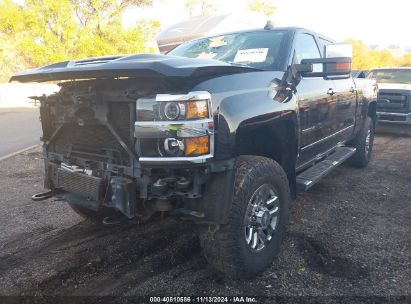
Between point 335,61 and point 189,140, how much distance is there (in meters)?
1.68

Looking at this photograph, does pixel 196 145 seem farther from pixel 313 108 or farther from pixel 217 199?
pixel 313 108

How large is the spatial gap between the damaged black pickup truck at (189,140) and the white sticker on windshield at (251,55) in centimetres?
3

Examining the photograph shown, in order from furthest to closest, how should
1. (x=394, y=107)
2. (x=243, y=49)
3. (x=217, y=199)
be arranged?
1. (x=394, y=107)
2. (x=243, y=49)
3. (x=217, y=199)

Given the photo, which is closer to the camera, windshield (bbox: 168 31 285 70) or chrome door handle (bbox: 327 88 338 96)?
windshield (bbox: 168 31 285 70)

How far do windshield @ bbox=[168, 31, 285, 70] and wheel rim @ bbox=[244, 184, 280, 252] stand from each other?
48.9 inches

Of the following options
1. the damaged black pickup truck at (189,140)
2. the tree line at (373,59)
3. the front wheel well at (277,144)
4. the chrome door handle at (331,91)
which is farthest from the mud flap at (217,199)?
the tree line at (373,59)

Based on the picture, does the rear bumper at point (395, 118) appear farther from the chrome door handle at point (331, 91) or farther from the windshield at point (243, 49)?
the windshield at point (243, 49)

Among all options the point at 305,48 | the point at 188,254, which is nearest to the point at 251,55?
the point at 305,48

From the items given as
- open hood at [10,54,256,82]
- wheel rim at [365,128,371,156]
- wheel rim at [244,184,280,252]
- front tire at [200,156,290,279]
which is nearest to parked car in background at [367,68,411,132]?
wheel rim at [365,128,371,156]

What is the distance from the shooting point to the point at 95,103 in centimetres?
260

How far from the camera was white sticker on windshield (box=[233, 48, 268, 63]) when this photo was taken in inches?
143

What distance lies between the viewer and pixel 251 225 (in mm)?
2887

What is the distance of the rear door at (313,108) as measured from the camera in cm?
367

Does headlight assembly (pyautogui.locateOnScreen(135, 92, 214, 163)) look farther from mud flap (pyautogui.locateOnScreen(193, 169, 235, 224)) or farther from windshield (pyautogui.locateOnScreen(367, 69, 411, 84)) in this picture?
windshield (pyautogui.locateOnScreen(367, 69, 411, 84))
